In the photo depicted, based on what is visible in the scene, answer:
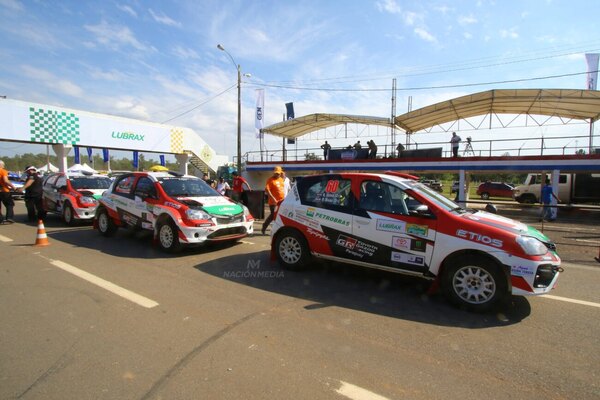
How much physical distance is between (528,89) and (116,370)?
21.6 m

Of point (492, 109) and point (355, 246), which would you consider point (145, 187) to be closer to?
point (355, 246)

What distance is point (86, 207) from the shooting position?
33.1 feet

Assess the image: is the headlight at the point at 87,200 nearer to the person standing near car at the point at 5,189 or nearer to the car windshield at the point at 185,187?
the person standing near car at the point at 5,189

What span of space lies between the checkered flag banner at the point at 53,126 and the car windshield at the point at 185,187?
19.0m

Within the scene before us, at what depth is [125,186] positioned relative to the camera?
8289 millimetres

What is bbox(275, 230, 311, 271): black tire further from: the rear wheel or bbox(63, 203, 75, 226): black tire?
bbox(63, 203, 75, 226): black tire

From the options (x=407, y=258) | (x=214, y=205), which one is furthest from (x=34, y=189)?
(x=407, y=258)

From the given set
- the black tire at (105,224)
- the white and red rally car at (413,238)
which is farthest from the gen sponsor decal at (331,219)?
the black tire at (105,224)

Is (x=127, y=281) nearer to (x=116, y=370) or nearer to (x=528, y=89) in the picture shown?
(x=116, y=370)

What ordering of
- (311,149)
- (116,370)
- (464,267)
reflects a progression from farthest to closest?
(311,149) → (464,267) → (116,370)

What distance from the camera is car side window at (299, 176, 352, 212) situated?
528 centimetres

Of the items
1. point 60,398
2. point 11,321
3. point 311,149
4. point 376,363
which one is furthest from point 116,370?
point 311,149

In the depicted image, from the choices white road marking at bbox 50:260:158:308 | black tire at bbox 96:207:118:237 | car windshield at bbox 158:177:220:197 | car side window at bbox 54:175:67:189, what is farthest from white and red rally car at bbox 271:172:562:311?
car side window at bbox 54:175:67:189

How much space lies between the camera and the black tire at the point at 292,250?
18.4 ft
